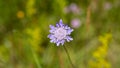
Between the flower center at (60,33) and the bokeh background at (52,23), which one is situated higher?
the bokeh background at (52,23)

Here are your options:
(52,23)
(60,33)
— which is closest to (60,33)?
(60,33)

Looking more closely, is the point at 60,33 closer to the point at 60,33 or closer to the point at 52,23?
the point at 60,33

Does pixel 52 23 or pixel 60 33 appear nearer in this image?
pixel 60 33

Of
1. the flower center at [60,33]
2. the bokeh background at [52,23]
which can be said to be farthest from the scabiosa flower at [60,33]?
the bokeh background at [52,23]

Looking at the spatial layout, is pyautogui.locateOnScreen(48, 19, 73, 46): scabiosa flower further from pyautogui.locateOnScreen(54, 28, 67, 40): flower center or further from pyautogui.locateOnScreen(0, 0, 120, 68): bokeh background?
pyautogui.locateOnScreen(0, 0, 120, 68): bokeh background

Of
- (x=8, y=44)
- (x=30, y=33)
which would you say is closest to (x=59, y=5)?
(x=30, y=33)

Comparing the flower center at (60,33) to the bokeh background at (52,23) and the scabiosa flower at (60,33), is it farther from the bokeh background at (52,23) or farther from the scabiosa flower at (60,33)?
the bokeh background at (52,23)
